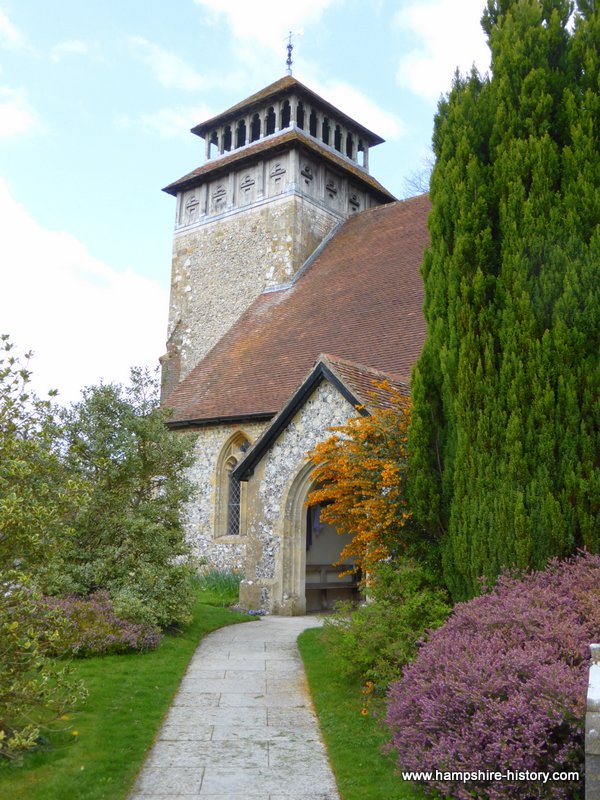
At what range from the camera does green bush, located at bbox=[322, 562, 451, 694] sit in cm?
641

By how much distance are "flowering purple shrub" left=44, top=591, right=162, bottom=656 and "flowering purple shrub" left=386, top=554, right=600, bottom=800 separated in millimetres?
4147

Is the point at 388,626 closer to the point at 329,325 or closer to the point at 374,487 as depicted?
the point at 374,487

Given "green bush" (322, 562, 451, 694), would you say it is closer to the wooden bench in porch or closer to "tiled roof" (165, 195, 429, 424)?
"tiled roof" (165, 195, 429, 424)

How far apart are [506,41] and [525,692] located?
21.8 ft

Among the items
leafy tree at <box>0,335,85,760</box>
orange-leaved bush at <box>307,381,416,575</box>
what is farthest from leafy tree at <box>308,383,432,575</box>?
leafy tree at <box>0,335,85,760</box>

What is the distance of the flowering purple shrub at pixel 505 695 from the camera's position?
12.9 ft

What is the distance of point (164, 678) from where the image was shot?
23.3 ft

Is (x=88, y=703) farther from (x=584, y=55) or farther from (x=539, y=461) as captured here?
(x=584, y=55)

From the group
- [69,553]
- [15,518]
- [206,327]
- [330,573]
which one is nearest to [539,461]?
[15,518]

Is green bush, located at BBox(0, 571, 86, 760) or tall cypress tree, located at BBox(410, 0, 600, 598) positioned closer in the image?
green bush, located at BBox(0, 571, 86, 760)

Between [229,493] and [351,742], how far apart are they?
11633 millimetres

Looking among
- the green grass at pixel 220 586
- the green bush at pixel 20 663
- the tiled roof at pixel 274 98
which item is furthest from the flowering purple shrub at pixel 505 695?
the tiled roof at pixel 274 98

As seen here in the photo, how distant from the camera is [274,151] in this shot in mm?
21250

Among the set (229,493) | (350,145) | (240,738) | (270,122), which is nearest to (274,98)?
(270,122)
